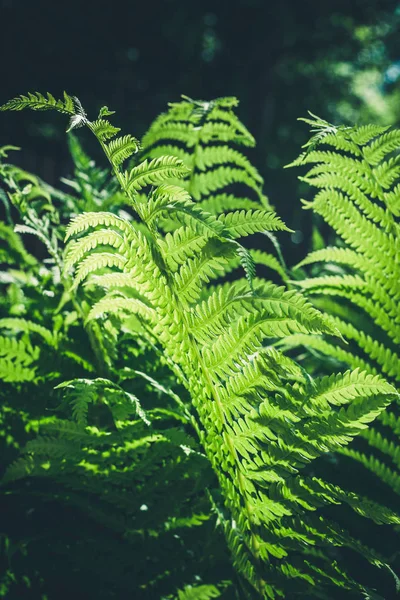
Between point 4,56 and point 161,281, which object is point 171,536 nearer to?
point 161,281

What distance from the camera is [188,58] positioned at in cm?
933

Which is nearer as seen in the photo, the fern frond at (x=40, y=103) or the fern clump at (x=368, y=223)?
the fern frond at (x=40, y=103)

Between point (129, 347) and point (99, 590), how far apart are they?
40cm

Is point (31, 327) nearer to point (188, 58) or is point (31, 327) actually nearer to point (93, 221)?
point (93, 221)

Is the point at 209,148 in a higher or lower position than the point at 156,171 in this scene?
higher

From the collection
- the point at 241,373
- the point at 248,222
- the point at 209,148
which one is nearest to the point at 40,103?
the point at 248,222

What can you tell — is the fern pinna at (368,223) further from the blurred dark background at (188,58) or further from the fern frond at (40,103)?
the blurred dark background at (188,58)

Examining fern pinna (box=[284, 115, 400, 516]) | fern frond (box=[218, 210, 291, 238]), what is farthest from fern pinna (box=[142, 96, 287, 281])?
fern frond (box=[218, 210, 291, 238])

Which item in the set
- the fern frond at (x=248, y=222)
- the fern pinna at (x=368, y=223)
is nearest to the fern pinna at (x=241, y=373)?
the fern frond at (x=248, y=222)

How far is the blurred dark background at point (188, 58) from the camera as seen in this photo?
7789mm

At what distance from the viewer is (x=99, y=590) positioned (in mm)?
757

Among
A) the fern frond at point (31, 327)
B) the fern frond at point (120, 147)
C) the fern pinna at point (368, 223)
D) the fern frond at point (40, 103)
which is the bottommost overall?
the fern frond at point (31, 327)

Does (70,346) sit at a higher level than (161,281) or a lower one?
lower

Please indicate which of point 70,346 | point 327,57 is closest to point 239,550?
point 70,346
